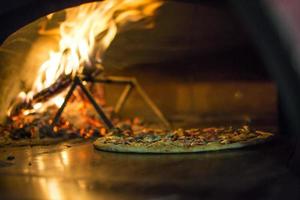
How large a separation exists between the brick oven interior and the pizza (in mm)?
67

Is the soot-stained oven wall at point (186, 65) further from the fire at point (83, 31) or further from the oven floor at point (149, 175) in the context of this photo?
the oven floor at point (149, 175)

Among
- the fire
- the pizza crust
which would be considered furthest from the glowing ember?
the pizza crust

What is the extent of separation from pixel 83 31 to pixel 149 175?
1.65m

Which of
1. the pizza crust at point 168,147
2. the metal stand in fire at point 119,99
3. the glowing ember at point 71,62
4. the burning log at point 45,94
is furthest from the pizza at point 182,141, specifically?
the burning log at point 45,94

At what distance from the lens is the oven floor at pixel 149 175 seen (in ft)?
5.51

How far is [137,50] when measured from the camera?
388 cm

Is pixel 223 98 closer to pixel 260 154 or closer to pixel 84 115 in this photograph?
pixel 84 115

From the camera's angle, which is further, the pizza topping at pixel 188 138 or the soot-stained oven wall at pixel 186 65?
the soot-stained oven wall at pixel 186 65

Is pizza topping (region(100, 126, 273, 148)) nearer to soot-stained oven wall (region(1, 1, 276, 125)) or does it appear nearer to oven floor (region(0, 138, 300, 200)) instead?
oven floor (region(0, 138, 300, 200))

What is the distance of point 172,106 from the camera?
14.6 ft

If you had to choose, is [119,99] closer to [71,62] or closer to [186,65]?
[186,65]

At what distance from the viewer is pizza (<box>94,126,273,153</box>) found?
8.14 ft

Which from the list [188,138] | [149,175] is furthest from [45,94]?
[149,175]

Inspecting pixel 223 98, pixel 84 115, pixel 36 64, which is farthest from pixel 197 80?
pixel 36 64
